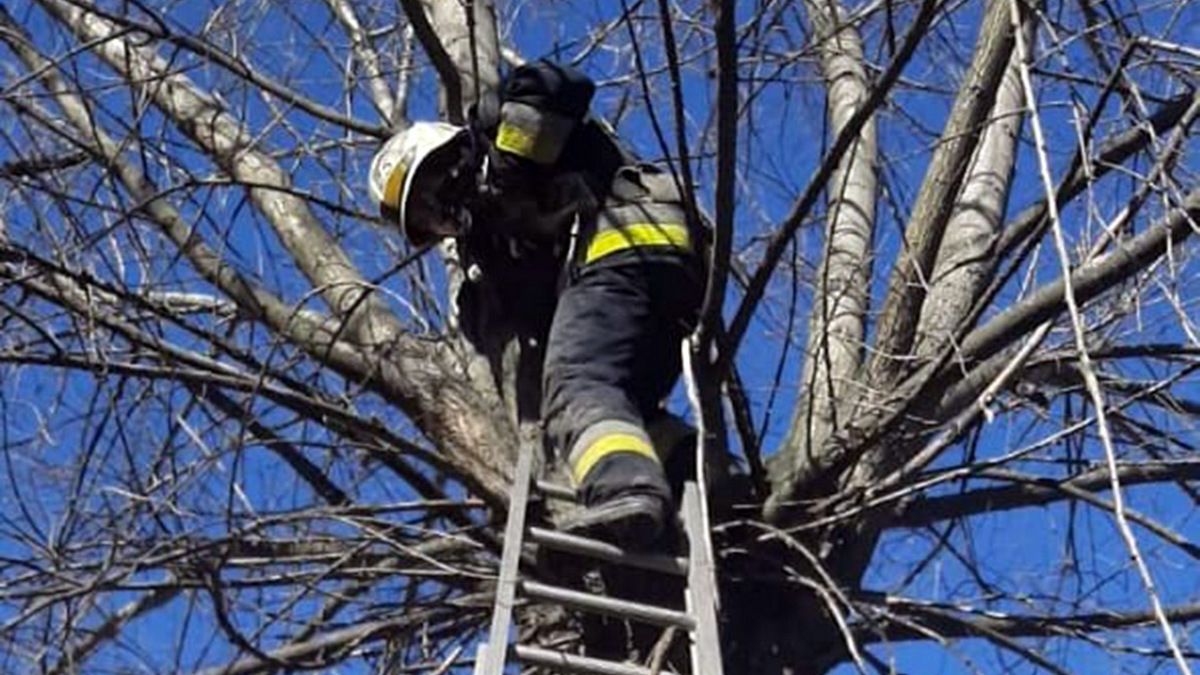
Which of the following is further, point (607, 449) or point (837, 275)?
point (837, 275)

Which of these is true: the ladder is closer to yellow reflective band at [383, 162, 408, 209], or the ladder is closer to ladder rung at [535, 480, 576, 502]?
ladder rung at [535, 480, 576, 502]

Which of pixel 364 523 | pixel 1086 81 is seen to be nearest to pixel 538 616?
pixel 364 523

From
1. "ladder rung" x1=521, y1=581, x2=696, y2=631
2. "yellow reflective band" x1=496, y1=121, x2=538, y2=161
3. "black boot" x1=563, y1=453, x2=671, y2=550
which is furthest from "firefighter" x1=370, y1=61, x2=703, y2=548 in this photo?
"ladder rung" x1=521, y1=581, x2=696, y2=631

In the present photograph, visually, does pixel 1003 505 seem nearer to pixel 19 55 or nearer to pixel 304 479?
pixel 304 479

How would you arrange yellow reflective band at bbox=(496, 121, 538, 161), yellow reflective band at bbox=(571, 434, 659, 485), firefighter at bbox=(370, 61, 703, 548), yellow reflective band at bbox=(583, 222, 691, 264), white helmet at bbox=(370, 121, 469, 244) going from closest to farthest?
1. yellow reflective band at bbox=(571, 434, 659, 485)
2. firefighter at bbox=(370, 61, 703, 548)
3. yellow reflective band at bbox=(583, 222, 691, 264)
4. yellow reflective band at bbox=(496, 121, 538, 161)
5. white helmet at bbox=(370, 121, 469, 244)

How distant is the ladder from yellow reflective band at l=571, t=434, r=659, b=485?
0.34ft

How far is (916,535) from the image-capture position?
5652mm

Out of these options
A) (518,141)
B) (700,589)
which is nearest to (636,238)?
(518,141)

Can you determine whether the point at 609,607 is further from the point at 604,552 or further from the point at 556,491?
the point at 556,491

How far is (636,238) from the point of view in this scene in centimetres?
524

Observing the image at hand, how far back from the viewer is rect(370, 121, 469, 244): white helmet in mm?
5434

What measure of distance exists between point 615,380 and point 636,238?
37 cm

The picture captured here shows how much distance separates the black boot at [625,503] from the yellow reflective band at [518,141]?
0.93 metres

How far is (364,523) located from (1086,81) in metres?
1.84
